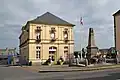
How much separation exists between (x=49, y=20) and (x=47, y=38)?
5.57m

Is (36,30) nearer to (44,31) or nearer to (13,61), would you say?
(44,31)

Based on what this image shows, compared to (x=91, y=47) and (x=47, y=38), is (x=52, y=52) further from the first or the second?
(x=91, y=47)

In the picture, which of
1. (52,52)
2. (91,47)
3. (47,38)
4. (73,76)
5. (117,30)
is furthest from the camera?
(52,52)

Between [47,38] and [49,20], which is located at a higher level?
[49,20]

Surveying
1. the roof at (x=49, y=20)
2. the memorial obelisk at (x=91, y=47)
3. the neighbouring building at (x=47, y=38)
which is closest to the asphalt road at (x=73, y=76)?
the memorial obelisk at (x=91, y=47)

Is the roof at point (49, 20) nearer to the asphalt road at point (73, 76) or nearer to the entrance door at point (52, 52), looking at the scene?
the entrance door at point (52, 52)

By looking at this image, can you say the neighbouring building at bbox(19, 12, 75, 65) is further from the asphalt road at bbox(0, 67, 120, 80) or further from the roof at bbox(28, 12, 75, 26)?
the asphalt road at bbox(0, 67, 120, 80)

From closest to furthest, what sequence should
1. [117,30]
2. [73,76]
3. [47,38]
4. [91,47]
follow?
[73,76], [91,47], [47,38], [117,30]

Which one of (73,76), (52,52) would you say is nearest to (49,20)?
(52,52)

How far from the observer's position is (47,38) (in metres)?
60.9

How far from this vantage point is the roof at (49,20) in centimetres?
6112

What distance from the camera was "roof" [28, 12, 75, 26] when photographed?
61122 millimetres

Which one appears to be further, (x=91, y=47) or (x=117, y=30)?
(x=117, y=30)

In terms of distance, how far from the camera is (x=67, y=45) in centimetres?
6353
